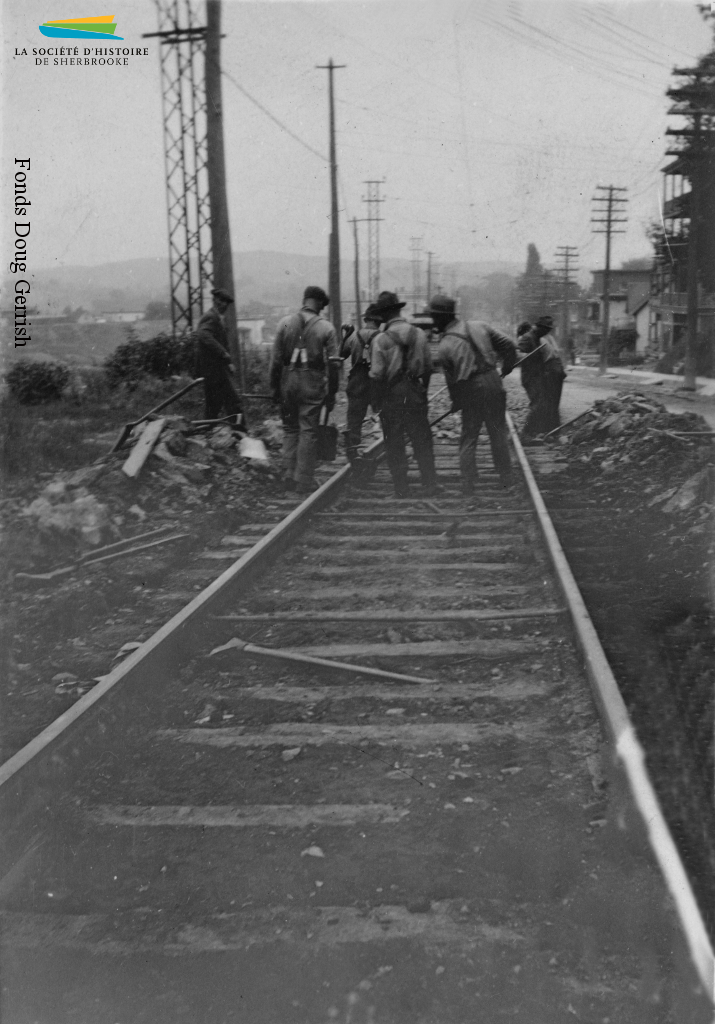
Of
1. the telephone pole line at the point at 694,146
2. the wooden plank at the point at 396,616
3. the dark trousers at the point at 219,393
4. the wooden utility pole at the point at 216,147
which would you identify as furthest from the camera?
the telephone pole line at the point at 694,146

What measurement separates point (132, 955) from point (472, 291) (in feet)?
440

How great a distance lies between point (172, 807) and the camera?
3.07 m

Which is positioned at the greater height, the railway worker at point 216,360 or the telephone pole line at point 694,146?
the telephone pole line at point 694,146

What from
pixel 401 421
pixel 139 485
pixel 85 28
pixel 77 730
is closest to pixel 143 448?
pixel 139 485

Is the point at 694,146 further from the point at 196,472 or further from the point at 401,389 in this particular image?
the point at 196,472

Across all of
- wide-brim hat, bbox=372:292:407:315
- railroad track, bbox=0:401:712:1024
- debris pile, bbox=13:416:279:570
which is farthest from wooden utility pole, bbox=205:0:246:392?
railroad track, bbox=0:401:712:1024

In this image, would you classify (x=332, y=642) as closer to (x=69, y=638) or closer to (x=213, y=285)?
(x=69, y=638)

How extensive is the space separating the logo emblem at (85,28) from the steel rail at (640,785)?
3.78 metres

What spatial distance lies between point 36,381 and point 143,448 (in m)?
8.60

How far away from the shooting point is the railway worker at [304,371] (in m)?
8.41

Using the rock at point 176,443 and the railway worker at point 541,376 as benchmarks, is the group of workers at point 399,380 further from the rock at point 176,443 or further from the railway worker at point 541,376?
the railway worker at point 541,376

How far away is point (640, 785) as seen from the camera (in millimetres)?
2865

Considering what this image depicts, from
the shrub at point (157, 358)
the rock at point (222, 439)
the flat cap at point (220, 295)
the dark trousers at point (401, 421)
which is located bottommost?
the rock at point (222, 439)

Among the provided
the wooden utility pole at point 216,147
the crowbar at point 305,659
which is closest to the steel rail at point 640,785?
the crowbar at point 305,659
